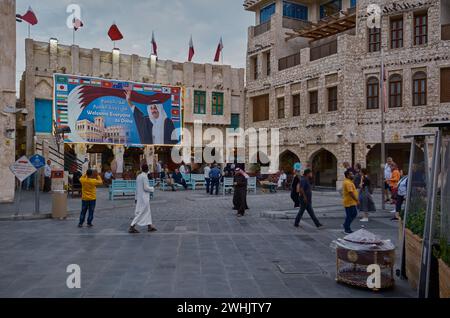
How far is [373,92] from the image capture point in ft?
88.1

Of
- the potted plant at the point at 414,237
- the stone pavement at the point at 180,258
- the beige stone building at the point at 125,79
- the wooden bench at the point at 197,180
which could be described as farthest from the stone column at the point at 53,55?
the potted plant at the point at 414,237

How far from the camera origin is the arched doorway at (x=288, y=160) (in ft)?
107

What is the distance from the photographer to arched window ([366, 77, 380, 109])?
2666cm

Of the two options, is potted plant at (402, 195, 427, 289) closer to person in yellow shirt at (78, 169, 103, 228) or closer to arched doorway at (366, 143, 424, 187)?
person in yellow shirt at (78, 169, 103, 228)

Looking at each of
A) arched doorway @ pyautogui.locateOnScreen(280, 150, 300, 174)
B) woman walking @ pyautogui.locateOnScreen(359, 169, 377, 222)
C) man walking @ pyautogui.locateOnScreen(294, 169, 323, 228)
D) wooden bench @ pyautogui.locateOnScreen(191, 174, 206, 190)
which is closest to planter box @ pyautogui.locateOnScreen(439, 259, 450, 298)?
man walking @ pyautogui.locateOnScreen(294, 169, 323, 228)

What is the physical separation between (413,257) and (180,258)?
3823mm

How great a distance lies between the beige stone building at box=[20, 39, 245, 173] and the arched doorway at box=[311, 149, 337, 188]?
27.2ft

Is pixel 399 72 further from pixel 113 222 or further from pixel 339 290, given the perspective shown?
pixel 339 290

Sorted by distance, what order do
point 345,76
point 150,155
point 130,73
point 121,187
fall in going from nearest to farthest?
point 121,187 < point 345,76 < point 130,73 < point 150,155

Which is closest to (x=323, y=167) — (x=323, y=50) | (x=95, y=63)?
(x=323, y=50)

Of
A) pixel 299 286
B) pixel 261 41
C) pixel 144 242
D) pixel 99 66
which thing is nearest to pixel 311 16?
pixel 261 41

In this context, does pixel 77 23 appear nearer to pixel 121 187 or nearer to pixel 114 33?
pixel 114 33
